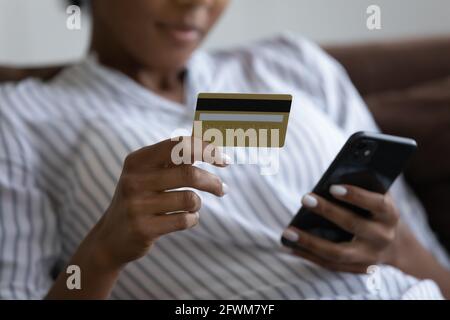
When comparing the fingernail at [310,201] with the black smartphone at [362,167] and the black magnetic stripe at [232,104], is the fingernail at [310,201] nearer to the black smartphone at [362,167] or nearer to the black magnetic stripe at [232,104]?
the black smartphone at [362,167]

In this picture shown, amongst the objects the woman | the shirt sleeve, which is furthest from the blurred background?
the shirt sleeve

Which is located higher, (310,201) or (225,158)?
(225,158)

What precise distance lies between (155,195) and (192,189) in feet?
0.54

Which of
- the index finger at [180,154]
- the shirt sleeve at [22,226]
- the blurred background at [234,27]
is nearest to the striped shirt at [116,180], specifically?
the shirt sleeve at [22,226]

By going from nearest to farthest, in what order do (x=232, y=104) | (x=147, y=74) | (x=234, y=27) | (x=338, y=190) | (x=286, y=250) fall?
1. (x=232, y=104)
2. (x=338, y=190)
3. (x=286, y=250)
4. (x=147, y=74)
5. (x=234, y=27)

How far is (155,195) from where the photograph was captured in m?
0.60

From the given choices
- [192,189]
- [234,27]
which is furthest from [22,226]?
[234,27]

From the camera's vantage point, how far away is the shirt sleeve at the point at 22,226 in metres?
0.86

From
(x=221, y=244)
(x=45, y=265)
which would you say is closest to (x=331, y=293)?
(x=221, y=244)

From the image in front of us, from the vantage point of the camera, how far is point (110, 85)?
97 cm

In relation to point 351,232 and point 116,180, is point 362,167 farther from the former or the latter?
point 116,180

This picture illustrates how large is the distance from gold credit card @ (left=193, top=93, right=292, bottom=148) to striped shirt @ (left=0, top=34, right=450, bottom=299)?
0.86 feet
